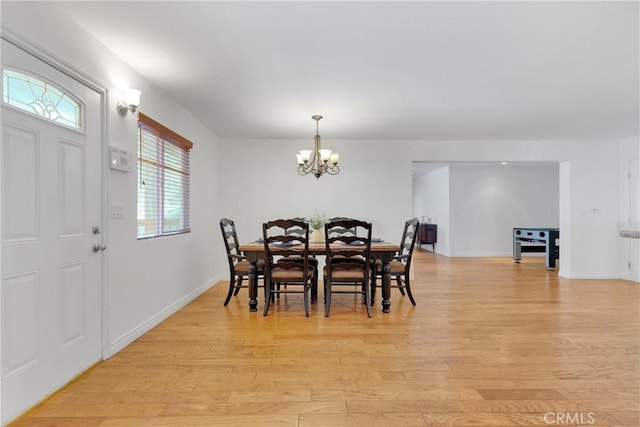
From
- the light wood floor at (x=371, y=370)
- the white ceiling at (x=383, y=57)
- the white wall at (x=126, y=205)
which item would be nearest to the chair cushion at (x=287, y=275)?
the light wood floor at (x=371, y=370)

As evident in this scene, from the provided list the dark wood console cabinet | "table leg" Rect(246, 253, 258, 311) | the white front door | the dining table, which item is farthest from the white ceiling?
the dark wood console cabinet

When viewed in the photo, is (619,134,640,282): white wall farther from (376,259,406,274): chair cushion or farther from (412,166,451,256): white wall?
(376,259,406,274): chair cushion

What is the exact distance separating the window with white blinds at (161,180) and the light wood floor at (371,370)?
0.98 meters

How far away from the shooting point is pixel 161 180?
11.9 ft

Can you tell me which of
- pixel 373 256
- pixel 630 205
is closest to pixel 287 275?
pixel 373 256

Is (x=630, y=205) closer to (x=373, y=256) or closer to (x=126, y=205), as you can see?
(x=373, y=256)

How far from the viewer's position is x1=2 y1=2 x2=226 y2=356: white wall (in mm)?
2033

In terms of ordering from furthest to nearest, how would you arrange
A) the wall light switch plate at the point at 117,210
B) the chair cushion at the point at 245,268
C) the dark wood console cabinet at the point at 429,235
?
the dark wood console cabinet at the point at 429,235, the chair cushion at the point at 245,268, the wall light switch plate at the point at 117,210

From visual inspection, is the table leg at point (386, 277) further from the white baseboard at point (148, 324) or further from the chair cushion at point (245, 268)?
the white baseboard at point (148, 324)

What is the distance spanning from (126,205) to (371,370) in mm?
2283

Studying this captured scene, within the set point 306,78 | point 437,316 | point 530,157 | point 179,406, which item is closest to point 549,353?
point 437,316

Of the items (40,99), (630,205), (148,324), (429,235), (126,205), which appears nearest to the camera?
(40,99)

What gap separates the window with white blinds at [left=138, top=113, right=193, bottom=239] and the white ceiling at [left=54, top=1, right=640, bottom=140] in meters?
0.47

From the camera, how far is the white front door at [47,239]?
1.77 meters
